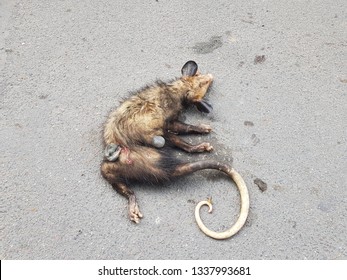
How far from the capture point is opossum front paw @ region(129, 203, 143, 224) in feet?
9.78

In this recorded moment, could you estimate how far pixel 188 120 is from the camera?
361 cm

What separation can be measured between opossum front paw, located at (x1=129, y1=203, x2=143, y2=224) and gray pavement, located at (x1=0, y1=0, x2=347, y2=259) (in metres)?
0.06

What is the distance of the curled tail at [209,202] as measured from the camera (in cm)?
290

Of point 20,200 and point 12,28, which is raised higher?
point 12,28

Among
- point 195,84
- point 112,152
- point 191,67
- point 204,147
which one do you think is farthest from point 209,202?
point 191,67

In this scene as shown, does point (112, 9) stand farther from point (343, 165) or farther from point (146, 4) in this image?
point (343, 165)

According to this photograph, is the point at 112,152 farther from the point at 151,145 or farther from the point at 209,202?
the point at 209,202

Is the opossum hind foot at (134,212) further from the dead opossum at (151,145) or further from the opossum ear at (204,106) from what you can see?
the opossum ear at (204,106)

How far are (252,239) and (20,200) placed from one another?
1.70 m

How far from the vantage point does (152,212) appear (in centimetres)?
305

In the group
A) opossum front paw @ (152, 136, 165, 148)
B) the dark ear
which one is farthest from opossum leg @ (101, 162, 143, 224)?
the dark ear

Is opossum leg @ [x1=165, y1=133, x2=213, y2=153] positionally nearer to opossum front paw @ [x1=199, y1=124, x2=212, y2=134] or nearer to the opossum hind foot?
opossum front paw @ [x1=199, y1=124, x2=212, y2=134]

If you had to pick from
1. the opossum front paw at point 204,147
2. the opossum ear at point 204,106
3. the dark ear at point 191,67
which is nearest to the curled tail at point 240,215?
the opossum front paw at point 204,147

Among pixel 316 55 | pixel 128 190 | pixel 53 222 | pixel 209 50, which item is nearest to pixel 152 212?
pixel 128 190
